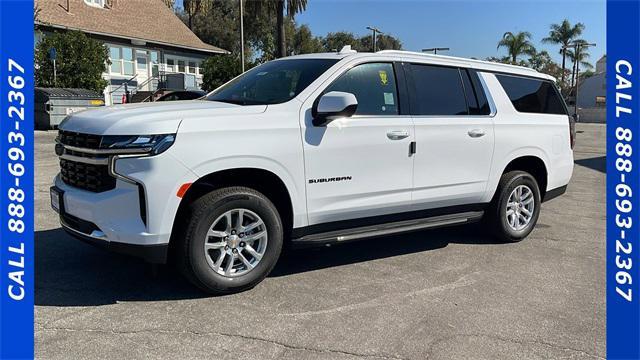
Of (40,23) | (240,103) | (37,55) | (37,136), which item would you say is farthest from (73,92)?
(240,103)

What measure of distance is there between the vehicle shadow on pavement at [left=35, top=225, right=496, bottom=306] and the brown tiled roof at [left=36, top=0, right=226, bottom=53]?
24.9m

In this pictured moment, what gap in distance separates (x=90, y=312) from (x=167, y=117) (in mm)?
1488

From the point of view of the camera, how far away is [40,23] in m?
26.1

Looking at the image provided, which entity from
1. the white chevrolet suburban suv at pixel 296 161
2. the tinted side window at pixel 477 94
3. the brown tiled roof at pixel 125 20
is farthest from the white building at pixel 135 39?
the white chevrolet suburban suv at pixel 296 161

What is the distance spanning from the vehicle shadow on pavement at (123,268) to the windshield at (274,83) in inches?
61.2

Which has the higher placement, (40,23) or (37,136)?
(40,23)

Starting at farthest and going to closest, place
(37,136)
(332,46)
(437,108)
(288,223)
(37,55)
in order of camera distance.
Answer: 1. (332,46)
2. (37,55)
3. (37,136)
4. (437,108)
5. (288,223)

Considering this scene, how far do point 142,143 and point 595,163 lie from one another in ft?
48.5

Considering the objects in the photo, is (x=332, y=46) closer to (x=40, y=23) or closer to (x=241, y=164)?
(x=40, y=23)

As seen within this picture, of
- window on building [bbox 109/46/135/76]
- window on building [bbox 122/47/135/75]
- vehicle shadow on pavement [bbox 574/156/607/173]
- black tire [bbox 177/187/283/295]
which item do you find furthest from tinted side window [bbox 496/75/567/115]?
window on building [bbox 122/47/135/75]

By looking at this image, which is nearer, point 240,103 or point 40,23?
point 240,103

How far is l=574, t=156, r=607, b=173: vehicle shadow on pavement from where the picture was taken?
46.1 ft

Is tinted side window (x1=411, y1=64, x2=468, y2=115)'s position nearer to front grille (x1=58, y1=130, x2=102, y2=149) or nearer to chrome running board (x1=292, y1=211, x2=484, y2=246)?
chrome running board (x1=292, y1=211, x2=484, y2=246)

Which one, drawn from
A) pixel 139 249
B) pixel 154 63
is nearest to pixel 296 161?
pixel 139 249
